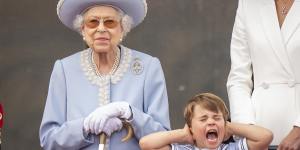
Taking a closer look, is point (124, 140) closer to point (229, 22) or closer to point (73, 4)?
point (73, 4)

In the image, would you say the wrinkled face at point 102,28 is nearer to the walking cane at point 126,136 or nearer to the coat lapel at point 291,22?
the walking cane at point 126,136

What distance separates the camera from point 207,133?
3.75m

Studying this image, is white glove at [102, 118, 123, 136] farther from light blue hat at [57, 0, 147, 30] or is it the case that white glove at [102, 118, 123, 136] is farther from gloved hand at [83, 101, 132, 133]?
light blue hat at [57, 0, 147, 30]

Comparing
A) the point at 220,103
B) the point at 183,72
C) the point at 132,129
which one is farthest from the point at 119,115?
the point at 183,72

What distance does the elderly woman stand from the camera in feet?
12.7

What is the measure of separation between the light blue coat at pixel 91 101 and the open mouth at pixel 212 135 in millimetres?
263

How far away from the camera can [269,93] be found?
12.9ft

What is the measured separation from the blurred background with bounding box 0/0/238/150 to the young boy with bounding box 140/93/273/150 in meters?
2.05

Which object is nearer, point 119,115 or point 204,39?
point 119,115

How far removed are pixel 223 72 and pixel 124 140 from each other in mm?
2095

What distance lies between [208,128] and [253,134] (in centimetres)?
19

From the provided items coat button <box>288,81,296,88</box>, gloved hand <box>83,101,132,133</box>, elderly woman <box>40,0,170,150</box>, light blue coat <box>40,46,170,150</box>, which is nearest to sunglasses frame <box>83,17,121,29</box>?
elderly woman <box>40,0,170,150</box>

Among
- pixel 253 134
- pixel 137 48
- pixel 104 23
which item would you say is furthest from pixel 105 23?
pixel 137 48

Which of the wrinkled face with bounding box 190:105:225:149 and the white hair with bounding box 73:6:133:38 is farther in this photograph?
the white hair with bounding box 73:6:133:38
